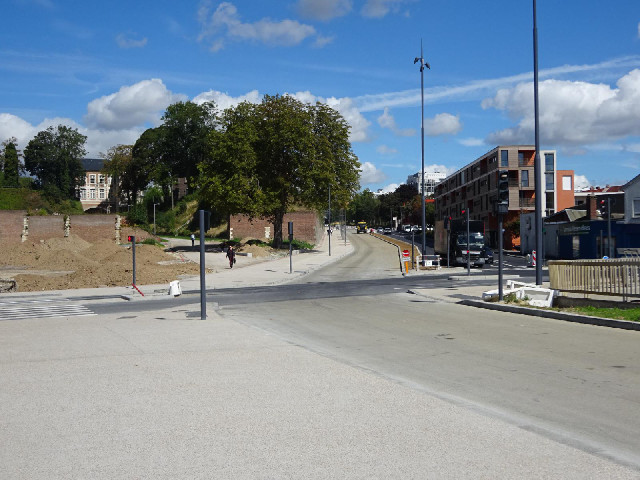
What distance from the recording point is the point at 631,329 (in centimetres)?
1300

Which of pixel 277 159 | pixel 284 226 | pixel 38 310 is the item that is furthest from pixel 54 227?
pixel 38 310

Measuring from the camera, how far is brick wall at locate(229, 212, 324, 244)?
81312mm

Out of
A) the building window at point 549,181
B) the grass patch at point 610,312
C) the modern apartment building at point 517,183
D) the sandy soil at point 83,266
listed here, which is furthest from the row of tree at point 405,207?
the grass patch at point 610,312

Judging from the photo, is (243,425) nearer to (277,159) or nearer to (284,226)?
(277,159)

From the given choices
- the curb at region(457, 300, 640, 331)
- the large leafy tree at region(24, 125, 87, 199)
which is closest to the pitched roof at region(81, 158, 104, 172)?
the large leafy tree at region(24, 125, 87, 199)

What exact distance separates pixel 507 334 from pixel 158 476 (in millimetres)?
9433

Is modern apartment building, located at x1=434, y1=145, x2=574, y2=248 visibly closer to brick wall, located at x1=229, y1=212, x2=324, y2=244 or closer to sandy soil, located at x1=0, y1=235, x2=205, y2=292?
brick wall, located at x1=229, y1=212, x2=324, y2=244

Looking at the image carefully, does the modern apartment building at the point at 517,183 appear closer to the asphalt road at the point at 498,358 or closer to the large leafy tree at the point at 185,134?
the large leafy tree at the point at 185,134

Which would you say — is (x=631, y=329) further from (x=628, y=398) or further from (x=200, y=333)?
(x=200, y=333)

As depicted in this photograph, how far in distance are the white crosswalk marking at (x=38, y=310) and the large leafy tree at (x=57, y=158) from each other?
9823cm

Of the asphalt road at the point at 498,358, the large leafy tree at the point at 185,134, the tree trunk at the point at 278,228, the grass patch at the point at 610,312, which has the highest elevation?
the large leafy tree at the point at 185,134

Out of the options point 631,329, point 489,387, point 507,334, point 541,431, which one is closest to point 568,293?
point 631,329

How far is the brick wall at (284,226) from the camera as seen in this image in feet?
267

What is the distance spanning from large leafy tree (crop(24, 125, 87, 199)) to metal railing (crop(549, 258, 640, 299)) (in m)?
112
